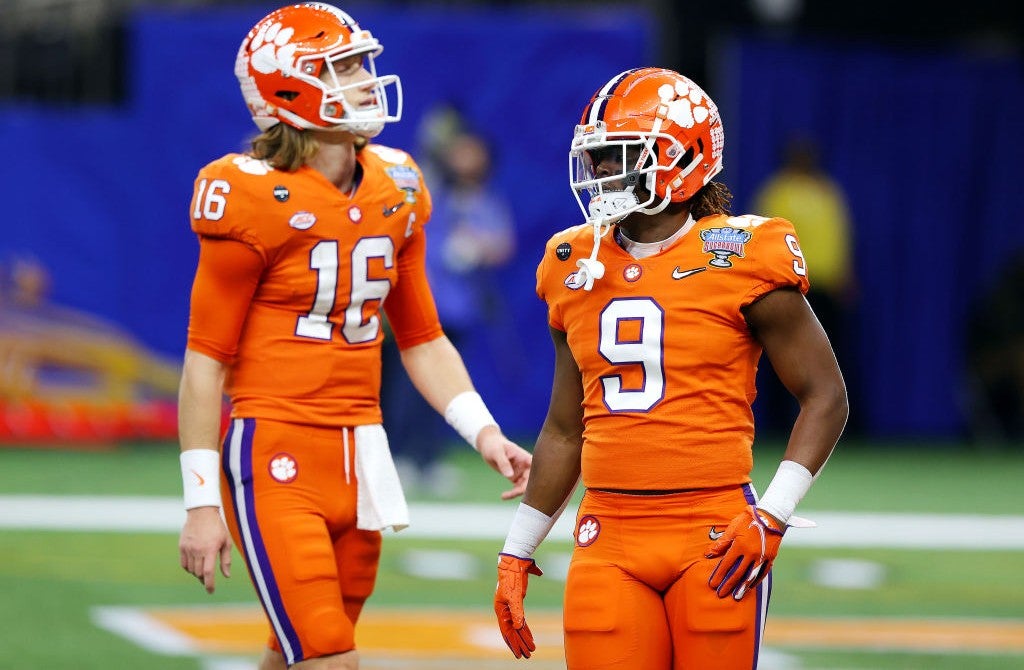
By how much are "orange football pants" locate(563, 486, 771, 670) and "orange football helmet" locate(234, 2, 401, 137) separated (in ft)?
3.98

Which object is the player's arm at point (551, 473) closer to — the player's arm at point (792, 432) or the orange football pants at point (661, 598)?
the orange football pants at point (661, 598)

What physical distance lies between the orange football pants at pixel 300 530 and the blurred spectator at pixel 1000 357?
403 inches

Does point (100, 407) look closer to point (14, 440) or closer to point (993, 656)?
point (14, 440)

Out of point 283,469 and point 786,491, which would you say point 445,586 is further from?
point 786,491

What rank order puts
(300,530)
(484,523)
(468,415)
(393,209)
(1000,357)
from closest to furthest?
1. (300,530)
2. (393,209)
3. (468,415)
4. (484,523)
5. (1000,357)

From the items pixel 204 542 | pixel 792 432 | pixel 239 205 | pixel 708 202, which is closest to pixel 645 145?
pixel 708 202

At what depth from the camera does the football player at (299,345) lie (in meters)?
4.12

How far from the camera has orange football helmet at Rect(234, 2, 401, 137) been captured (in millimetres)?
4270

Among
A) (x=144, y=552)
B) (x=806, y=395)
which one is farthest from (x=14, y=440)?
(x=806, y=395)

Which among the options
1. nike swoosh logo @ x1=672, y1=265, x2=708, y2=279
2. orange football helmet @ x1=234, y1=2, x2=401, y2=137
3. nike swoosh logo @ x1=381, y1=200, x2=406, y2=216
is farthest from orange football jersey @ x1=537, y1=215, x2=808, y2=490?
orange football helmet @ x1=234, y1=2, x2=401, y2=137

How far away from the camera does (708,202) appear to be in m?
3.93

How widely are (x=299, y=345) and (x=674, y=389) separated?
3.26 ft

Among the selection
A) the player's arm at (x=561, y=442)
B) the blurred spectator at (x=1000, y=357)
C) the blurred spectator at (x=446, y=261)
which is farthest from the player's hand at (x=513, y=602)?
the blurred spectator at (x=1000, y=357)

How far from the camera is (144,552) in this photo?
845 centimetres
